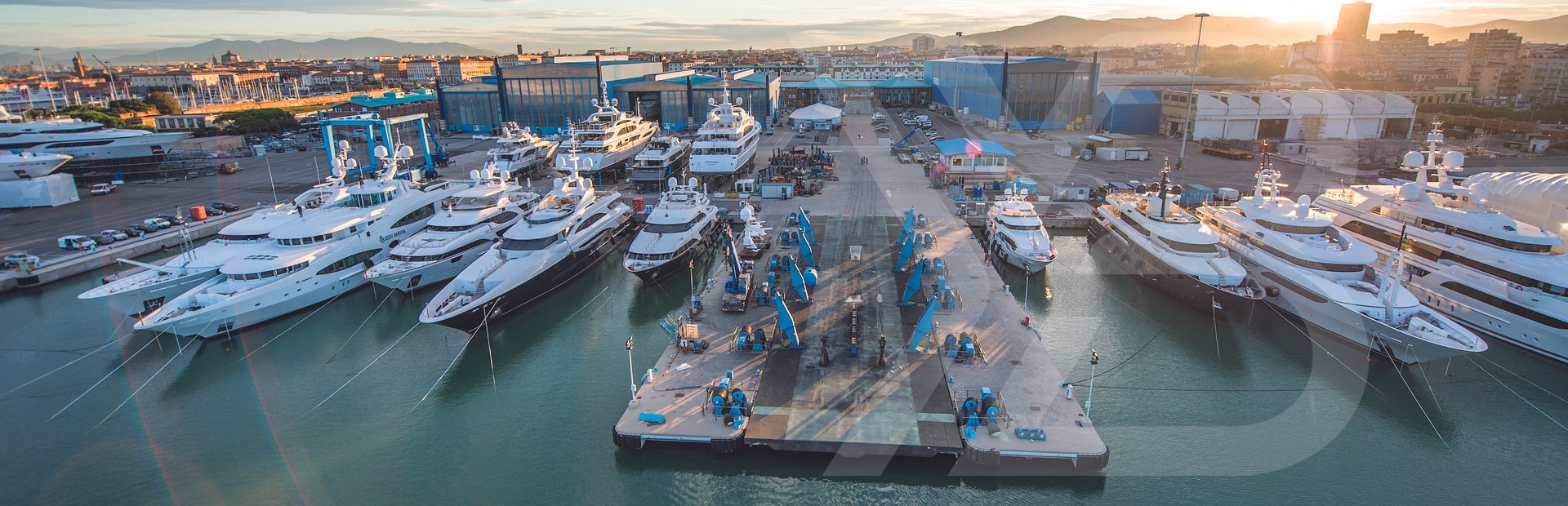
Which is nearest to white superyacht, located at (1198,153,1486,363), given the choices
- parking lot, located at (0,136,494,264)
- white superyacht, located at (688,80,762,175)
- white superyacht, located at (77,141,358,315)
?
white superyacht, located at (688,80,762,175)

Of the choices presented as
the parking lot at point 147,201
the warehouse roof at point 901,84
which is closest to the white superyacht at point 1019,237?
the parking lot at point 147,201

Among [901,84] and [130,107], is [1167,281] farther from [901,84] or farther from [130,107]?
[130,107]

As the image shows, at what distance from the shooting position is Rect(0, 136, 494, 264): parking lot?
34906 mm

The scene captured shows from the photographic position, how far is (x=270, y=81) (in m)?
140

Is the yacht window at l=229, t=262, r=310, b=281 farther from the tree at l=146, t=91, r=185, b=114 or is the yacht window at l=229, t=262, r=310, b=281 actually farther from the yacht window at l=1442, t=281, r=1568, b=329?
the tree at l=146, t=91, r=185, b=114

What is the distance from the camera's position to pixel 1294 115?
60.4 m

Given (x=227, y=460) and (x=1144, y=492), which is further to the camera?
(x=227, y=460)

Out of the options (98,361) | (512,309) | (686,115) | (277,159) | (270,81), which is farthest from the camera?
(270,81)

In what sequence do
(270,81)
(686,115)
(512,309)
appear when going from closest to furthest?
(512,309), (686,115), (270,81)

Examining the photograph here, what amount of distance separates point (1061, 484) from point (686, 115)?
205 ft

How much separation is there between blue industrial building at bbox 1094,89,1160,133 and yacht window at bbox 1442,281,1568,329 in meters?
45.3

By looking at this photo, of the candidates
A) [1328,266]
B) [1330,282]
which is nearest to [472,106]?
[1328,266]

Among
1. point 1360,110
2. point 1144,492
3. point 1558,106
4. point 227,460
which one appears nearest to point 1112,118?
point 1360,110

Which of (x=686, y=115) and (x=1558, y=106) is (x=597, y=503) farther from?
(x=1558, y=106)
